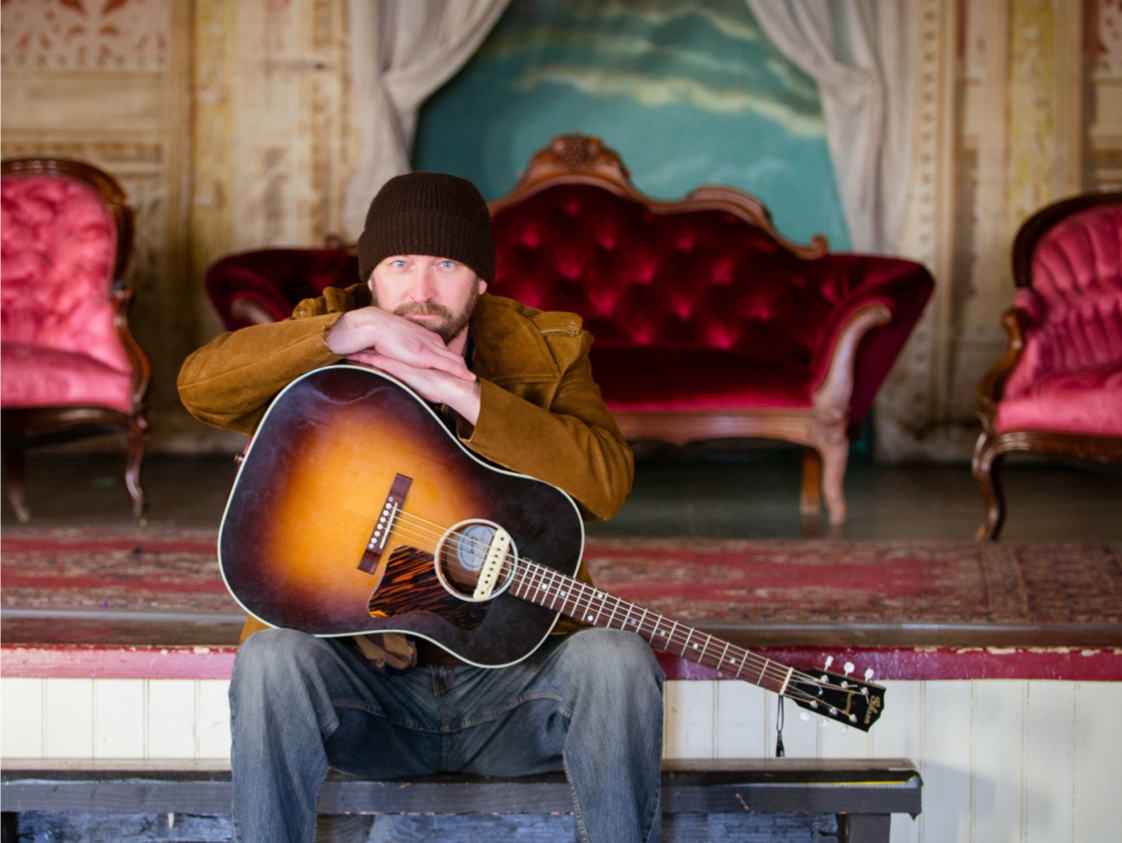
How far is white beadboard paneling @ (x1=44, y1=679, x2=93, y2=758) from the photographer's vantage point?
1708 millimetres

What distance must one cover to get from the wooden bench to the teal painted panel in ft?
12.6

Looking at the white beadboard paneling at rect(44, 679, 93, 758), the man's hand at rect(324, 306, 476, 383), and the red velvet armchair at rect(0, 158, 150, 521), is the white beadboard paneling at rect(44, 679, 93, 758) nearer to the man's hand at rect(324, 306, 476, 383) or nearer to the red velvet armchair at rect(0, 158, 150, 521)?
the man's hand at rect(324, 306, 476, 383)

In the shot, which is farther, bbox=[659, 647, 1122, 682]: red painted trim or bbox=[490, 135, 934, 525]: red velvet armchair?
bbox=[490, 135, 934, 525]: red velvet armchair

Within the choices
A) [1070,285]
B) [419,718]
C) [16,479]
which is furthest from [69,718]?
[1070,285]

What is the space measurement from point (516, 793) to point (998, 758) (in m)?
0.81

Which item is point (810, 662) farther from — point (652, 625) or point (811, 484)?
point (811, 484)

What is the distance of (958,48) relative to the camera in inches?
192

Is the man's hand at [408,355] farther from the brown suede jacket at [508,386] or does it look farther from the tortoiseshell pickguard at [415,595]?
the tortoiseshell pickguard at [415,595]

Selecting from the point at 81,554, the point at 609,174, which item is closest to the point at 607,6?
the point at 609,174

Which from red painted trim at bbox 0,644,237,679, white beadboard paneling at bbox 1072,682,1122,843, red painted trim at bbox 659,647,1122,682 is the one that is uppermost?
red painted trim at bbox 659,647,1122,682

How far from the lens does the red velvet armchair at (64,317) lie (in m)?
3.00

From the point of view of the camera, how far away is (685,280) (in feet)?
12.7

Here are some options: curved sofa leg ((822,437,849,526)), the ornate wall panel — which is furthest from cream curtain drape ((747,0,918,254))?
curved sofa leg ((822,437,849,526))

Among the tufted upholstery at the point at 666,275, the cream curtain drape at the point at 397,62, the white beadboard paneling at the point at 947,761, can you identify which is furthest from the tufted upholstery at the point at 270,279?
the white beadboard paneling at the point at 947,761
